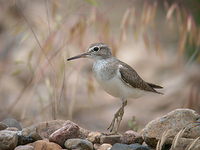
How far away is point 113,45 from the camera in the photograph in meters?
3.41

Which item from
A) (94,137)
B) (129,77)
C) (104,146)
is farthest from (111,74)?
(104,146)

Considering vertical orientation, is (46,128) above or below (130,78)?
below

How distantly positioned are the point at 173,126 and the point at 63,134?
3.49 feet

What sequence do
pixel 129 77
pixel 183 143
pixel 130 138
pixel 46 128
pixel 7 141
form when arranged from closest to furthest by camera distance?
1. pixel 7 141
2. pixel 183 143
3. pixel 130 138
4. pixel 46 128
5. pixel 129 77

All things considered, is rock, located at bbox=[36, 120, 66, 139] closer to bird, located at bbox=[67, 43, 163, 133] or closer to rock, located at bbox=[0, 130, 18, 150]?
rock, located at bbox=[0, 130, 18, 150]

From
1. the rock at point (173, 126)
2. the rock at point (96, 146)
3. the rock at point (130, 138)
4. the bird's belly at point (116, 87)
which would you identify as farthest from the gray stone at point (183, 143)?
the bird's belly at point (116, 87)

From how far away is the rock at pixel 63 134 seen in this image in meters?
2.22

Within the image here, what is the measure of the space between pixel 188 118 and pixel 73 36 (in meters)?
1.75

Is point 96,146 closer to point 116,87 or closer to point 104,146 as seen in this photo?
point 104,146

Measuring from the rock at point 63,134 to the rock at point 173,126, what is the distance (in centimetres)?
70

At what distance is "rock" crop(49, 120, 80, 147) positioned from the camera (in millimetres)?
2223

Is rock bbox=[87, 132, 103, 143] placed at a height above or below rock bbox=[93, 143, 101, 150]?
above

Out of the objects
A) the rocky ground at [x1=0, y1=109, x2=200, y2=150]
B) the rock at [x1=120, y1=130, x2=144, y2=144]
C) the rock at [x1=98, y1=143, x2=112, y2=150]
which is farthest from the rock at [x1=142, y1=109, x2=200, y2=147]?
the rock at [x1=98, y1=143, x2=112, y2=150]

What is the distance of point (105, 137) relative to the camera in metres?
2.42
